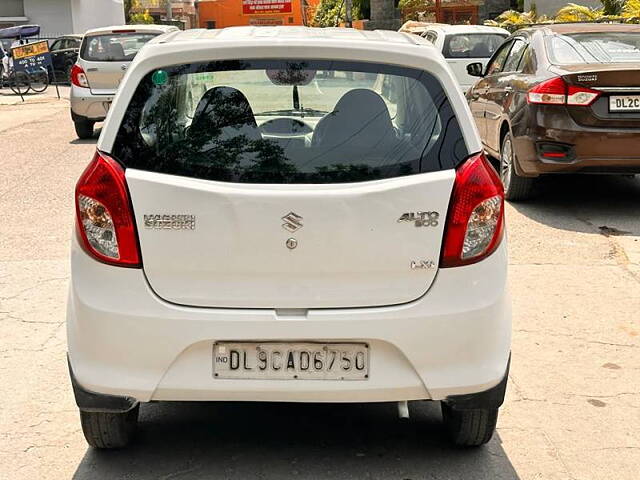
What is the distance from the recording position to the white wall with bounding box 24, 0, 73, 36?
3838cm

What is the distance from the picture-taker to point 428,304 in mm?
3482

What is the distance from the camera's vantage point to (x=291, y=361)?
3.47 m

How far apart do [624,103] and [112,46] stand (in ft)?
31.3

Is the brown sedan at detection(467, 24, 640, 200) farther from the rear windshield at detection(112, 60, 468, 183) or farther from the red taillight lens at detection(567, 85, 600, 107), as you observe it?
the rear windshield at detection(112, 60, 468, 183)

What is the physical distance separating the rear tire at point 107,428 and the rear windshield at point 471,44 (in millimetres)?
13581

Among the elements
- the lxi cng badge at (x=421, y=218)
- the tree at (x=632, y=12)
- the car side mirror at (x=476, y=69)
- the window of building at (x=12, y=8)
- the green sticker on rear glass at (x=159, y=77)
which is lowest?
the window of building at (x=12, y=8)

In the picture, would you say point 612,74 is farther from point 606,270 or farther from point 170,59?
point 170,59

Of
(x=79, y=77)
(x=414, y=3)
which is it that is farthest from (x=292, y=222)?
(x=414, y=3)

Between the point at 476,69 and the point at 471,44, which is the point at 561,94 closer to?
the point at 476,69

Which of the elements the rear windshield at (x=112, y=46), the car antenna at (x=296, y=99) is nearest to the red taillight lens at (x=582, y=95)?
the car antenna at (x=296, y=99)

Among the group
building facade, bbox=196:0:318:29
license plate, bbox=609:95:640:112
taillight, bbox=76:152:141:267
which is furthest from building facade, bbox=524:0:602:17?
building facade, bbox=196:0:318:29

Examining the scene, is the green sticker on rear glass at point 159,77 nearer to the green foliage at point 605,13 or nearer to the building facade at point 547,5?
the green foliage at point 605,13

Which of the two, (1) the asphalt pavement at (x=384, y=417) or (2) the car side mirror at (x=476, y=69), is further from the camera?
(2) the car side mirror at (x=476, y=69)

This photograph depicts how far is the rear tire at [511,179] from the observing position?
30.4ft
